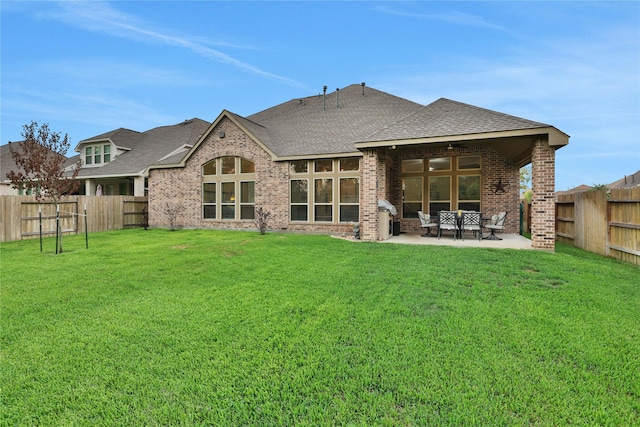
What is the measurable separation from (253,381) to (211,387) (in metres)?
0.35

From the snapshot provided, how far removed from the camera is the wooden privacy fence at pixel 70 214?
11.8 metres

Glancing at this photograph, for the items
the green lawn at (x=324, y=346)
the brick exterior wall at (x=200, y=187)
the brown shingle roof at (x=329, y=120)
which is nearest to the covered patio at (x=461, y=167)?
the brown shingle roof at (x=329, y=120)

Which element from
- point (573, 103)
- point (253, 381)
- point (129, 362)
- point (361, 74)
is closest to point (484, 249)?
point (253, 381)

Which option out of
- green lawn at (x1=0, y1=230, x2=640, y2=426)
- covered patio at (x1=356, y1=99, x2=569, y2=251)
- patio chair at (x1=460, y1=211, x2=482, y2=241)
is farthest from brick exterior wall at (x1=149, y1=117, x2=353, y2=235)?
green lawn at (x1=0, y1=230, x2=640, y2=426)

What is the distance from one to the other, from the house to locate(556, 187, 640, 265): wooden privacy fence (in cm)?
154

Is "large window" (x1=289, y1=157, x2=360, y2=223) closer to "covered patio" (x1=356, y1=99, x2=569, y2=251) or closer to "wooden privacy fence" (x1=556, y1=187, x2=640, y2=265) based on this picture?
"covered patio" (x1=356, y1=99, x2=569, y2=251)

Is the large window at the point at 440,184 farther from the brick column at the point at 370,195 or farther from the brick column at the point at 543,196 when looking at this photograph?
the brick column at the point at 543,196

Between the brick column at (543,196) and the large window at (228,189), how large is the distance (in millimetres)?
10448

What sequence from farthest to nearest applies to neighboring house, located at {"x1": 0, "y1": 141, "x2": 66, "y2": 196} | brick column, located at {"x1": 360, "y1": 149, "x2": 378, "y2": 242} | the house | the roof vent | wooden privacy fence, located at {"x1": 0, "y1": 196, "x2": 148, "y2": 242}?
1. neighboring house, located at {"x1": 0, "y1": 141, "x2": 66, "y2": 196}
2. the roof vent
3. wooden privacy fence, located at {"x1": 0, "y1": 196, "x2": 148, "y2": 242}
4. brick column, located at {"x1": 360, "y1": 149, "x2": 378, "y2": 242}
5. the house

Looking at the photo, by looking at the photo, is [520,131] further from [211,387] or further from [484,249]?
[211,387]

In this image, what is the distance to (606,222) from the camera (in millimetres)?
8359

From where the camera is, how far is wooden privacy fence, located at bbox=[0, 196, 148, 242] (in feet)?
38.6

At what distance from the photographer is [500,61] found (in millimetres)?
13969

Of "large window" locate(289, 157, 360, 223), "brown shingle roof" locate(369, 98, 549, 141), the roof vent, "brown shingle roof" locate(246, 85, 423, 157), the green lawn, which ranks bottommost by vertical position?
the green lawn
